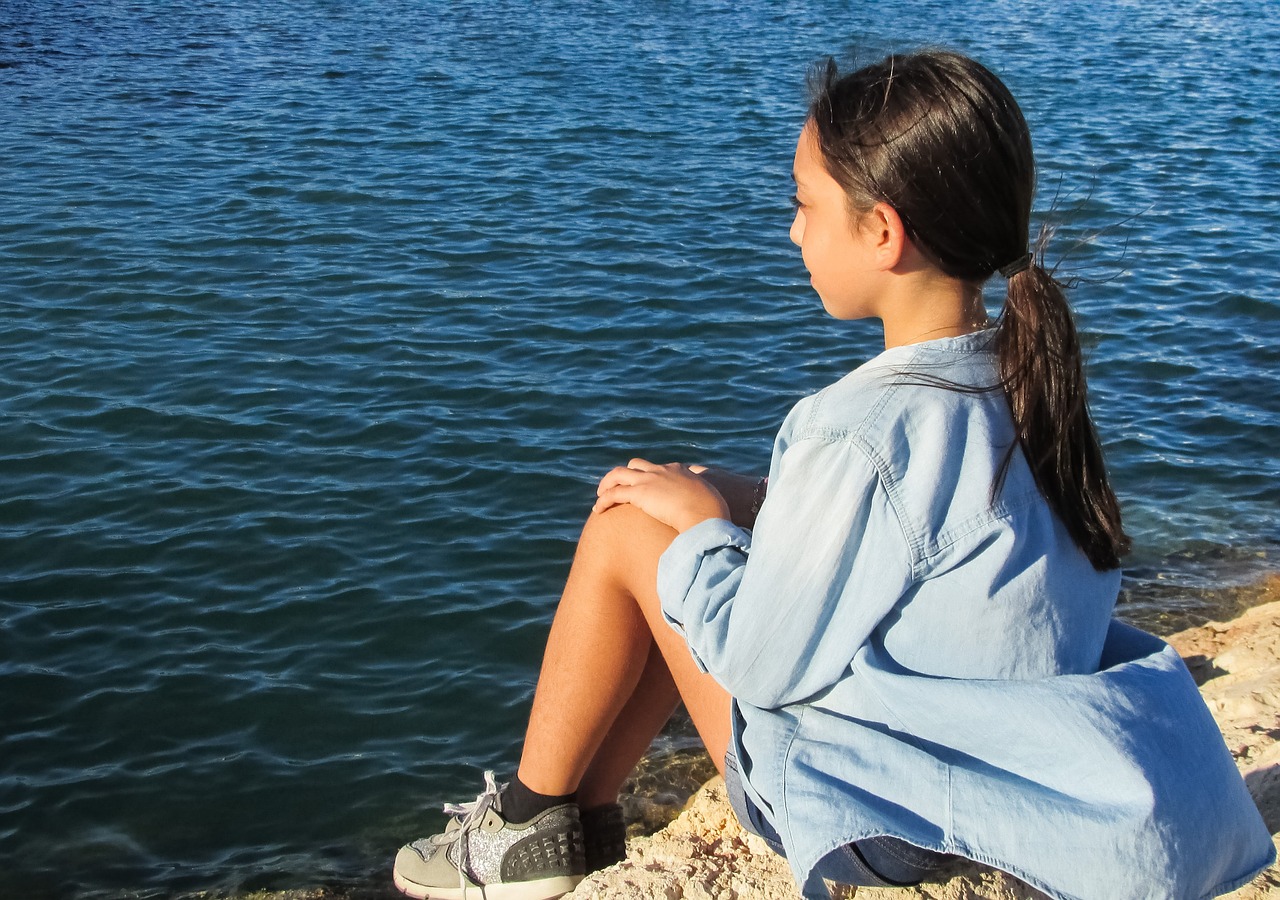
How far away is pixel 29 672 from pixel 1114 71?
1382 cm

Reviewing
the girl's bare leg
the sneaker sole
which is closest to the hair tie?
the girl's bare leg

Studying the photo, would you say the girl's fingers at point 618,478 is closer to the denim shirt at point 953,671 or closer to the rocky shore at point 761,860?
the denim shirt at point 953,671

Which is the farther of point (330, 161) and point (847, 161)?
point (330, 161)

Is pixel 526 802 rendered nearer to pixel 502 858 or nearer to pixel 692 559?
pixel 502 858

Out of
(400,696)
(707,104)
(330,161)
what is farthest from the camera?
(707,104)

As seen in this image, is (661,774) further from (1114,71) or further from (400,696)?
(1114,71)

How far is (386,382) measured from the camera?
6621 mm

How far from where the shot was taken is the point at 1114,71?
14930mm

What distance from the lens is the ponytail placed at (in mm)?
1928

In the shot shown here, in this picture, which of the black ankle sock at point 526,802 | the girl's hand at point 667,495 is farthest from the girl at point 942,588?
the black ankle sock at point 526,802

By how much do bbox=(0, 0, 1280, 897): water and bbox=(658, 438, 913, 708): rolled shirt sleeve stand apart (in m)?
0.75

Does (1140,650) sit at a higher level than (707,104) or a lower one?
higher

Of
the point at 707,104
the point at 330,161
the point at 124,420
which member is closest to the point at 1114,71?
the point at 707,104

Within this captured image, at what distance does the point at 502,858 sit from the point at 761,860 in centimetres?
51
